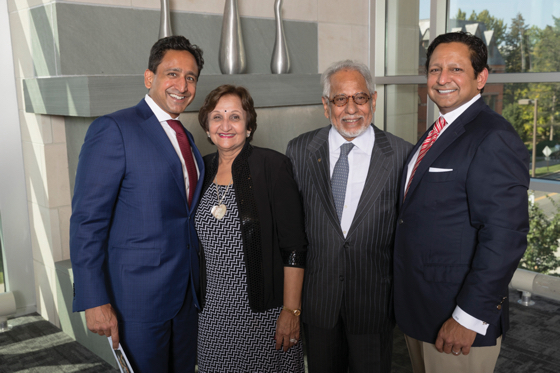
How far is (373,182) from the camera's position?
2004 mm

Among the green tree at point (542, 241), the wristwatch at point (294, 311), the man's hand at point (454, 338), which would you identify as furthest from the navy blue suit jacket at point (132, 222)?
the green tree at point (542, 241)

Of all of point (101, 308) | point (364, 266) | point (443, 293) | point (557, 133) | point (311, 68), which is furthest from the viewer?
point (311, 68)

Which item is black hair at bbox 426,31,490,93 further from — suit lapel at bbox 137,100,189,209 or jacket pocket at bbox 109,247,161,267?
jacket pocket at bbox 109,247,161,267

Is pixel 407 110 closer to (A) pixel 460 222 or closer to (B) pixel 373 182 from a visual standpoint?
(B) pixel 373 182

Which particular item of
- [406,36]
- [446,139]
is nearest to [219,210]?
[446,139]

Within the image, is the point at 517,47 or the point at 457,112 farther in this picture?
the point at 517,47

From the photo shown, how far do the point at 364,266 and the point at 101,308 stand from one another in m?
1.04

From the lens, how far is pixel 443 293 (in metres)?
1.77

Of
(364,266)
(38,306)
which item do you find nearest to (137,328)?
(364,266)

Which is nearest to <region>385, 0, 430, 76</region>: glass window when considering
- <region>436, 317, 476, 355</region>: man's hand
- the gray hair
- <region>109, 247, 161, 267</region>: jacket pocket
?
the gray hair

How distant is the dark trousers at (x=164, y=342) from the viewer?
2.02m

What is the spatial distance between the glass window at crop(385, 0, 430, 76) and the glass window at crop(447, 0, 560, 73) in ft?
1.05

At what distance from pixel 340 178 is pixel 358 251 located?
309mm

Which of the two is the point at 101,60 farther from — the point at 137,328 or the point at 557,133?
the point at 557,133
